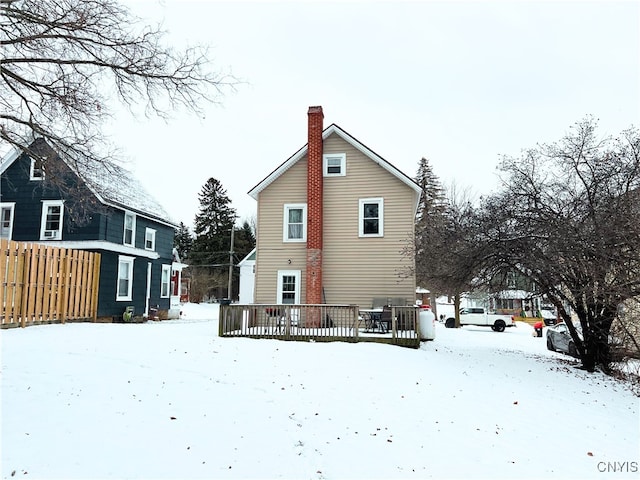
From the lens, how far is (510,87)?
15.0 metres

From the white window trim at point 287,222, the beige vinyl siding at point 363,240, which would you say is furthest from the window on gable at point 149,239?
the beige vinyl siding at point 363,240

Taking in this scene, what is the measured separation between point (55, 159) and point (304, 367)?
673cm

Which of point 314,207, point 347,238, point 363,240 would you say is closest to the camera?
point 314,207

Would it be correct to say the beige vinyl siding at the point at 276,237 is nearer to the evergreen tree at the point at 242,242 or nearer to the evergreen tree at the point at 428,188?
the evergreen tree at the point at 428,188

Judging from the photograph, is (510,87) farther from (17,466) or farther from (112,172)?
(17,466)

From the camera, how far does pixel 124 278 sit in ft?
68.1

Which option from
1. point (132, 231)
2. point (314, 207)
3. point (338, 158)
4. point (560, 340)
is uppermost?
point (338, 158)

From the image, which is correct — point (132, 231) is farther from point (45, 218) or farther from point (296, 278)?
point (296, 278)

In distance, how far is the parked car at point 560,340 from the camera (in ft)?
51.7

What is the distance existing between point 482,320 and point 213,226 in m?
33.1

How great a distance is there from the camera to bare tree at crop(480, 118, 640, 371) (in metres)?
10.2

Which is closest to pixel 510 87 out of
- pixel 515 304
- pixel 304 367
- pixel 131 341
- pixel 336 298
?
pixel 336 298

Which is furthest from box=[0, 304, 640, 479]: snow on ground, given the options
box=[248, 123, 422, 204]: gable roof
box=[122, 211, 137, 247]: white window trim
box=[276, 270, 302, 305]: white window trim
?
box=[122, 211, 137, 247]: white window trim

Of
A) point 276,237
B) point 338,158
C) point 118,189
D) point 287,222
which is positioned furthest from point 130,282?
point 338,158
